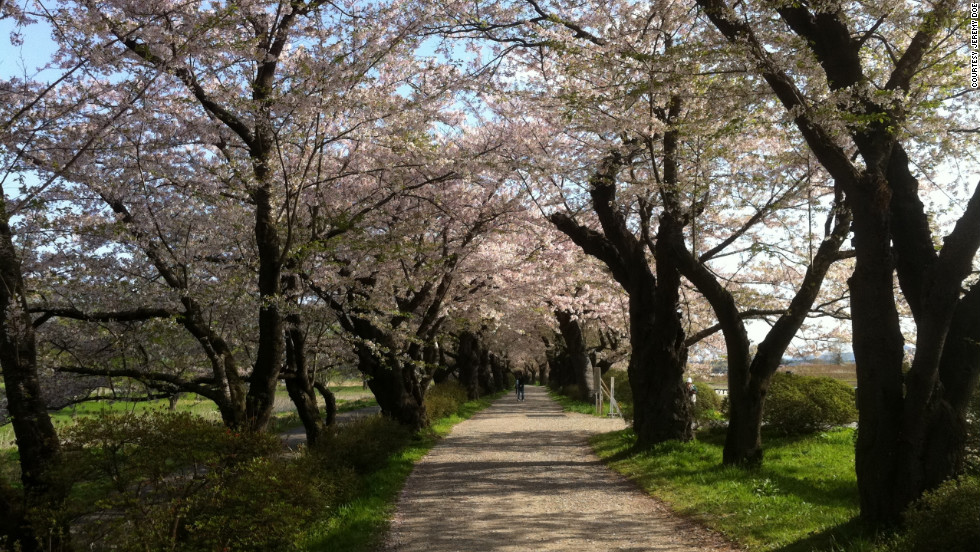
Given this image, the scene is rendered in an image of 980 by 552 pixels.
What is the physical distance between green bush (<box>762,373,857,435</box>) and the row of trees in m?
2.10

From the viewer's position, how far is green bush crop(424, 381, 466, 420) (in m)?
23.1

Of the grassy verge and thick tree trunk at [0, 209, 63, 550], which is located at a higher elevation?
thick tree trunk at [0, 209, 63, 550]

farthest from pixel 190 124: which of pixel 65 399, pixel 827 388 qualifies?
pixel 827 388

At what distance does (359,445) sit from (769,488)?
6536 millimetres

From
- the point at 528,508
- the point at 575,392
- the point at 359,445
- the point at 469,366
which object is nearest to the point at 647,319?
the point at 359,445

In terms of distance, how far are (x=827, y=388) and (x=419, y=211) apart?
32.3 ft

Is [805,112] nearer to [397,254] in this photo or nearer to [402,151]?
[402,151]

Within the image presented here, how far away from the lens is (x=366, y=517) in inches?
344

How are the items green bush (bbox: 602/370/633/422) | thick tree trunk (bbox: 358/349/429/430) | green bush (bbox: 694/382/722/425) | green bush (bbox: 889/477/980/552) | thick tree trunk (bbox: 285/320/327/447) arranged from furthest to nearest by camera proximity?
green bush (bbox: 602/370/633/422) < green bush (bbox: 694/382/722/425) < thick tree trunk (bbox: 358/349/429/430) < thick tree trunk (bbox: 285/320/327/447) < green bush (bbox: 889/477/980/552)

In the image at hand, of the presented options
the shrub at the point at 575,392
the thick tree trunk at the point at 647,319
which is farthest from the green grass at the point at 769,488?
the shrub at the point at 575,392
